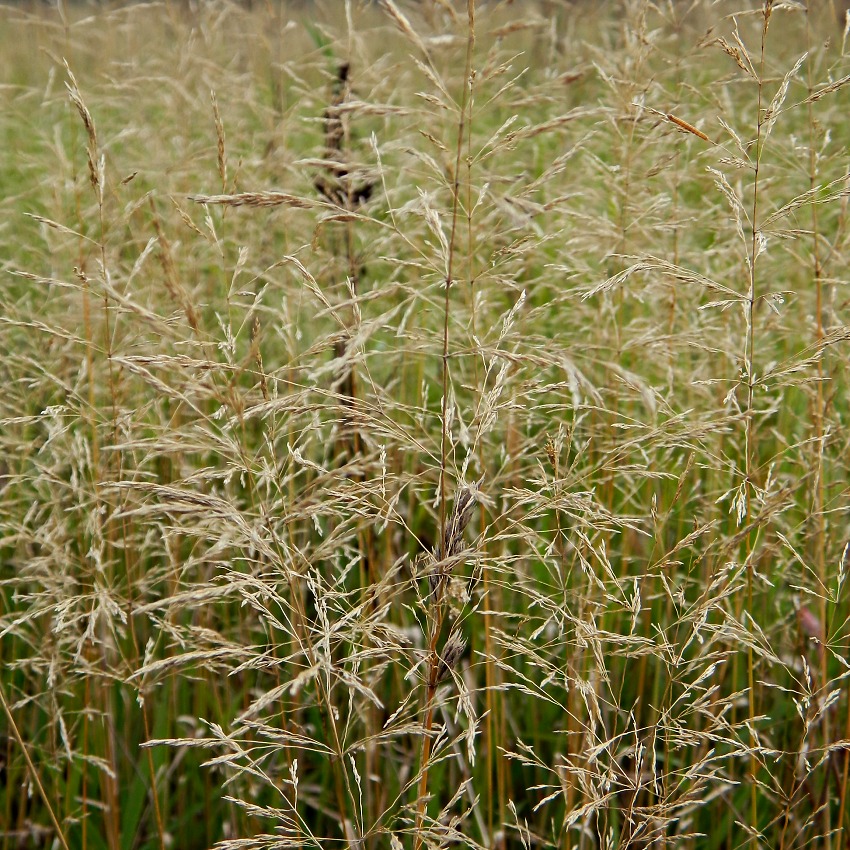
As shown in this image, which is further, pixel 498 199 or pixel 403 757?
pixel 403 757

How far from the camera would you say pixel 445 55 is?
237cm

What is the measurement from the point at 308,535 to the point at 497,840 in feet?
2.90

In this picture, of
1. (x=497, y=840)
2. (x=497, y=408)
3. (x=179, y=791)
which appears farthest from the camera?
(x=179, y=791)

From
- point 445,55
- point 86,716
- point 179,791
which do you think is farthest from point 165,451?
point 445,55

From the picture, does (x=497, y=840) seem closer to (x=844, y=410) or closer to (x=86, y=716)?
(x=86, y=716)

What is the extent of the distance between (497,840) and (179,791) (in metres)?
0.66

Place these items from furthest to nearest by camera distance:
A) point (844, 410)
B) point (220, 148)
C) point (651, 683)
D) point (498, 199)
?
point (844, 410) → point (651, 683) → point (220, 148) → point (498, 199)

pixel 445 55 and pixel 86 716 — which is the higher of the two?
pixel 445 55

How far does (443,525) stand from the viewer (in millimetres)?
1151

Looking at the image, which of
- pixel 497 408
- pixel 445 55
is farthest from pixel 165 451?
pixel 445 55

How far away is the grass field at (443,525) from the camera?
121 cm

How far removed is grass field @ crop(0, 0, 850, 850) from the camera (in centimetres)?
121

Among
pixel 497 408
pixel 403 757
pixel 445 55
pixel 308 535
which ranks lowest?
pixel 403 757

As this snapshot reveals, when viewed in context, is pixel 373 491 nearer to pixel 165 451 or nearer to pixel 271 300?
pixel 165 451
